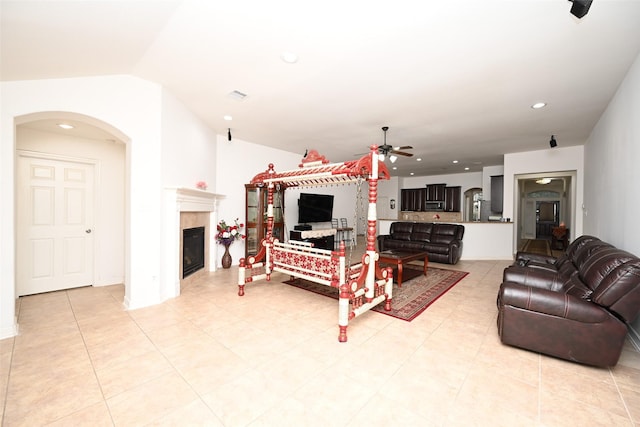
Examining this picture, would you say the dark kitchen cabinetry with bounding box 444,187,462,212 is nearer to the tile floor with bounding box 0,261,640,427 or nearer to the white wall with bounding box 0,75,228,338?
the tile floor with bounding box 0,261,640,427

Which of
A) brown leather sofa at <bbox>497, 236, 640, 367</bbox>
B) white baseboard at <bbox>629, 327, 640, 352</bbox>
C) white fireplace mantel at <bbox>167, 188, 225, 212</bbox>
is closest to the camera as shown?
brown leather sofa at <bbox>497, 236, 640, 367</bbox>

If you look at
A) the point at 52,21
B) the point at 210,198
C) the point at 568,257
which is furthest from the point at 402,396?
the point at 210,198

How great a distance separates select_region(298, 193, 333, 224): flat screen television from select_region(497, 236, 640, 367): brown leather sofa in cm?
513

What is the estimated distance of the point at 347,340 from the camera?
2416mm

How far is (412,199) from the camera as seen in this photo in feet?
35.4

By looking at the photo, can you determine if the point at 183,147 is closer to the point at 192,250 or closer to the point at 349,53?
the point at 192,250

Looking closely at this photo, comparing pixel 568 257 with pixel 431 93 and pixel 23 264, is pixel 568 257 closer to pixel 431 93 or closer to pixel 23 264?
pixel 431 93

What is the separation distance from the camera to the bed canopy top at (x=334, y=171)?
9.26ft

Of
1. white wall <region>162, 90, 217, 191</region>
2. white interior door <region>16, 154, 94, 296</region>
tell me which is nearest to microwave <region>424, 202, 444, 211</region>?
white wall <region>162, 90, 217, 191</region>

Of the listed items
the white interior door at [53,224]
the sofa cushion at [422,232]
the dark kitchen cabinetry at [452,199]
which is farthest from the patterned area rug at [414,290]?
the dark kitchen cabinetry at [452,199]

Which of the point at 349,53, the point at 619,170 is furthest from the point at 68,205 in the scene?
the point at 619,170

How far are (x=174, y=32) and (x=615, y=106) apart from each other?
5.14m

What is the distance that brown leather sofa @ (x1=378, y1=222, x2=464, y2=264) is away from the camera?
5848mm

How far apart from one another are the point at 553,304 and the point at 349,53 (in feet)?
9.25
